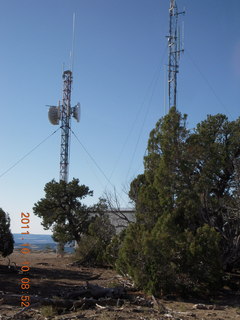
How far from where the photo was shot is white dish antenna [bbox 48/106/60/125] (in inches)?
1008

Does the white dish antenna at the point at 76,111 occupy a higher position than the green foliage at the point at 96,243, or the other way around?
the white dish antenna at the point at 76,111

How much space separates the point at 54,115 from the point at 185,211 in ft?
52.2

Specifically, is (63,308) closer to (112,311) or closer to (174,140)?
(112,311)

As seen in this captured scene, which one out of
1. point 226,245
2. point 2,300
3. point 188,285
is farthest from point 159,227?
point 2,300

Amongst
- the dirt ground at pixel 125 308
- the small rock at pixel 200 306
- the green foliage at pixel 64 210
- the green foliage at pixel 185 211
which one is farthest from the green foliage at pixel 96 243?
the small rock at pixel 200 306

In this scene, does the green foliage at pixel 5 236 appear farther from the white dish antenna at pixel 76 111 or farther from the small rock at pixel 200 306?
the white dish antenna at pixel 76 111

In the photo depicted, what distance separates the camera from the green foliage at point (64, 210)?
76.2 feet

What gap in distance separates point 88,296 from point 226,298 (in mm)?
4430

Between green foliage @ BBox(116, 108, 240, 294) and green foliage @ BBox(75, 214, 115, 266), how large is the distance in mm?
5045

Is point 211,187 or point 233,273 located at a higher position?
point 211,187

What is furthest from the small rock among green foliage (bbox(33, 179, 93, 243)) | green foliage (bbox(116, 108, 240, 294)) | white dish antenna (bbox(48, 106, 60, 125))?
white dish antenna (bbox(48, 106, 60, 125))

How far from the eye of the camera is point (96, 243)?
759 inches

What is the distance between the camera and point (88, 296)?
403 inches

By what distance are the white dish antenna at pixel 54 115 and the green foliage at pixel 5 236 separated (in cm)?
1021
